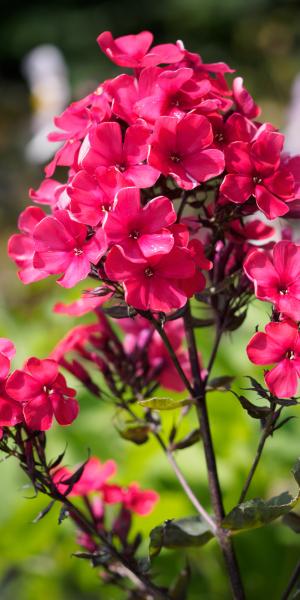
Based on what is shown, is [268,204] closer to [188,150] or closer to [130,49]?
[188,150]

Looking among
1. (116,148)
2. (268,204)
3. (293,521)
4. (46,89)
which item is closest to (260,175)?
(268,204)

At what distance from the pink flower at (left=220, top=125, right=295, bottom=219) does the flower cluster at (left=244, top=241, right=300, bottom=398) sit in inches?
1.6

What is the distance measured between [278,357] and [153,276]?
0.13 meters

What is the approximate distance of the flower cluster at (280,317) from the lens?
701mm

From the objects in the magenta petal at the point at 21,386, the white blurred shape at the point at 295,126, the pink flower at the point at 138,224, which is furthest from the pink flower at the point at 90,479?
the white blurred shape at the point at 295,126

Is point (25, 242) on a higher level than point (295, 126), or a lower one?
higher

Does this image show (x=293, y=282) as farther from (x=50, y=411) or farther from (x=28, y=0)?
(x=28, y=0)

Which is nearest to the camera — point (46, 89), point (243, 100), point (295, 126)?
point (243, 100)

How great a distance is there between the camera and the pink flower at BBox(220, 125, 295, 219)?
28.5 inches

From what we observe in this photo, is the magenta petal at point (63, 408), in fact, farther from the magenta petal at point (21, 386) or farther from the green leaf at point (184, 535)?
the green leaf at point (184, 535)

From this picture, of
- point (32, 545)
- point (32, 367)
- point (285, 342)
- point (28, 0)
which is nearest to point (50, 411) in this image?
point (32, 367)

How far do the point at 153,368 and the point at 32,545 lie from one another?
833mm

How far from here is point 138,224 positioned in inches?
27.5

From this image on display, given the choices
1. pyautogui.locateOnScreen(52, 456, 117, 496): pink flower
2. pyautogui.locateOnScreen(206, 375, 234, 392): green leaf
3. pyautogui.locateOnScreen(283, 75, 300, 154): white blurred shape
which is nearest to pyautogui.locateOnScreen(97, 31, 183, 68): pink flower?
pyautogui.locateOnScreen(206, 375, 234, 392): green leaf
